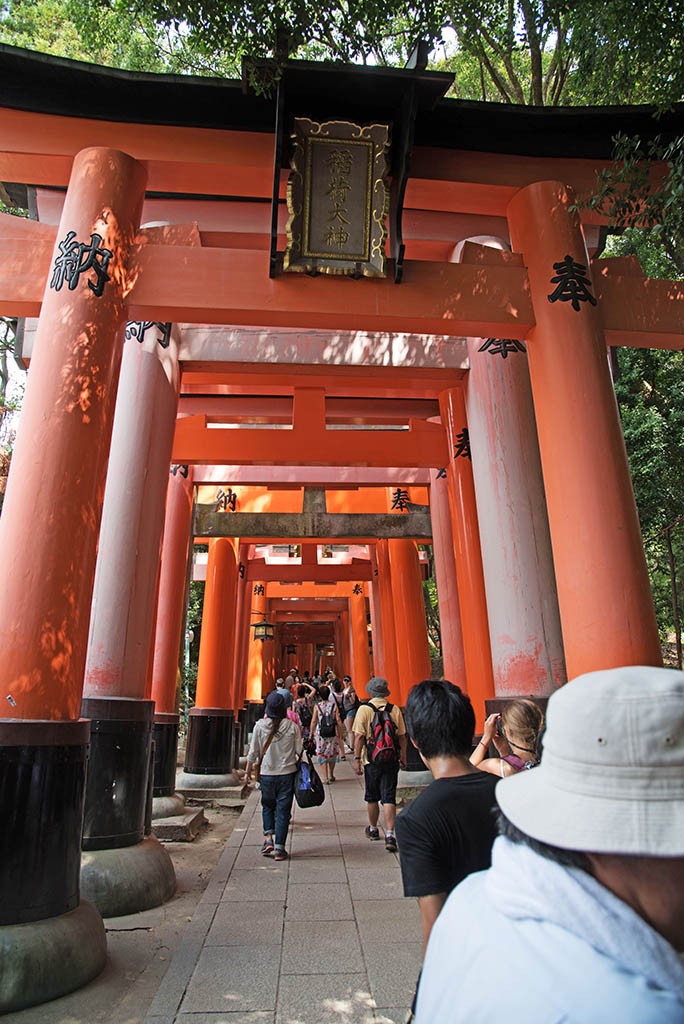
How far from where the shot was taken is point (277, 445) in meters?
9.00

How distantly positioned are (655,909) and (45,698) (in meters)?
3.63

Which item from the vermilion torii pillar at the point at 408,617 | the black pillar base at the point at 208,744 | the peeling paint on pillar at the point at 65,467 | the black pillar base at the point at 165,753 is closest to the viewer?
the peeling paint on pillar at the point at 65,467

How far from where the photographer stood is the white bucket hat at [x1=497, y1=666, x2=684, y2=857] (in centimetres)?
87

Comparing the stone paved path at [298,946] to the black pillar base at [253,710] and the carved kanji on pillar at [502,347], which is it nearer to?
the carved kanji on pillar at [502,347]

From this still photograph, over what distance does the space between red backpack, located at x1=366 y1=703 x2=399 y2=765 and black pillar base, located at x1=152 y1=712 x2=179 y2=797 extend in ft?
9.51

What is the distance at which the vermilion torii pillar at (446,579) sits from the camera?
33.3 feet

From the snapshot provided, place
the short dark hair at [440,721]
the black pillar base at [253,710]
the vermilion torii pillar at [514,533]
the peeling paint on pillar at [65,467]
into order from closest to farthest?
the short dark hair at [440,721], the peeling paint on pillar at [65,467], the vermilion torii pillar at [514,533], the black pillar base at [253,710]

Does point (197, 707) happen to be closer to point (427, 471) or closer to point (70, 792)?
point (427, 471)

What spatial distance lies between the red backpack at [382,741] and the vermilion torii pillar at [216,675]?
5688 mm

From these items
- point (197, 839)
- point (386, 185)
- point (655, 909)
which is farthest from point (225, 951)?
point (386, 185)

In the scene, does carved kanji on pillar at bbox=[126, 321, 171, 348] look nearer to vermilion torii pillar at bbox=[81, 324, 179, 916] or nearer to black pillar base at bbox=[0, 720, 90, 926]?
vermilion torii pillar at bbox=[81, 324, 179, 916]

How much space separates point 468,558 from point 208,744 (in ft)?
20.7

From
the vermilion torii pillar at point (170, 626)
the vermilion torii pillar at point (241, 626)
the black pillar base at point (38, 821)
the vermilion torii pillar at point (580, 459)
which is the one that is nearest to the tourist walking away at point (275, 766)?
the vermilion torii pillar at point (170, 626)

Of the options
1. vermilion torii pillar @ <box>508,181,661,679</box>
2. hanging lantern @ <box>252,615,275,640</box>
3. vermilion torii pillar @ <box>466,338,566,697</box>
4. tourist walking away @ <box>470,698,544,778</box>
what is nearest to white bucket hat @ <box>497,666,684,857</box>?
tourist walking away @ <box>470,698,544,778</box>
